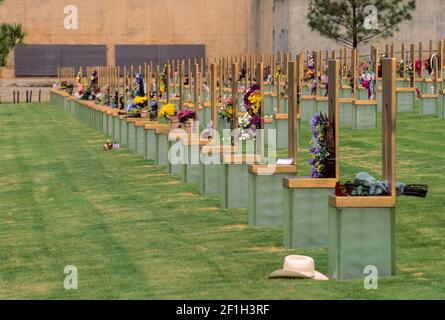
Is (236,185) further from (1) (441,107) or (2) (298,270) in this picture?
(1) (441,107)

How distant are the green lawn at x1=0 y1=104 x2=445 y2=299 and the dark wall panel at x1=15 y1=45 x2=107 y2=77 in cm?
6038

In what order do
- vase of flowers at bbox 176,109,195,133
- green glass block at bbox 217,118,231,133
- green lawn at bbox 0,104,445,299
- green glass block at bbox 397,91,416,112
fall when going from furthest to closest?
1. green glass block at bbox 397,91,416,112
2. green glass block at bbox 217,118,231,133
3. vase of flowers at bbox 176,109,195,133
4. green lawn at bbox 0,104,445,299

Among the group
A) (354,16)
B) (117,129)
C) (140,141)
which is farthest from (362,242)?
(354,16)

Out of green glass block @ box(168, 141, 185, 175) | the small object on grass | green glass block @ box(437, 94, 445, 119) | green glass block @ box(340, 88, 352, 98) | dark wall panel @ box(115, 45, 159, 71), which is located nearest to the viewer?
green glass block @ box(168, 141, 185, 175)

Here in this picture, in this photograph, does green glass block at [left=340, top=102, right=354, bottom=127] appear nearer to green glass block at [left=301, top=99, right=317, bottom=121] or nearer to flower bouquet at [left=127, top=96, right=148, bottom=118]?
green glass block at [left=301, top=99, right=317, bottom=121]

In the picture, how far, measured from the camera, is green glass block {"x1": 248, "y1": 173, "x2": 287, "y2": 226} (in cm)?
1504

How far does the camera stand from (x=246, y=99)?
1838cm

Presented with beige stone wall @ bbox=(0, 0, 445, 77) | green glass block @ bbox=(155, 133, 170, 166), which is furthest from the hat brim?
beige stone wall @ bbox=(0, 0, 445, 77)

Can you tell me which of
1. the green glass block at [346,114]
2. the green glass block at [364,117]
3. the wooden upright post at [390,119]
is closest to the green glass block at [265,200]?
the wooden upright post at [390,119]

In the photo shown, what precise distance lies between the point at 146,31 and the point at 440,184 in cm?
7024

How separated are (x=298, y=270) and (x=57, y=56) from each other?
250ft

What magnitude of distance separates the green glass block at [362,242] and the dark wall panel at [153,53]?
75169mm
